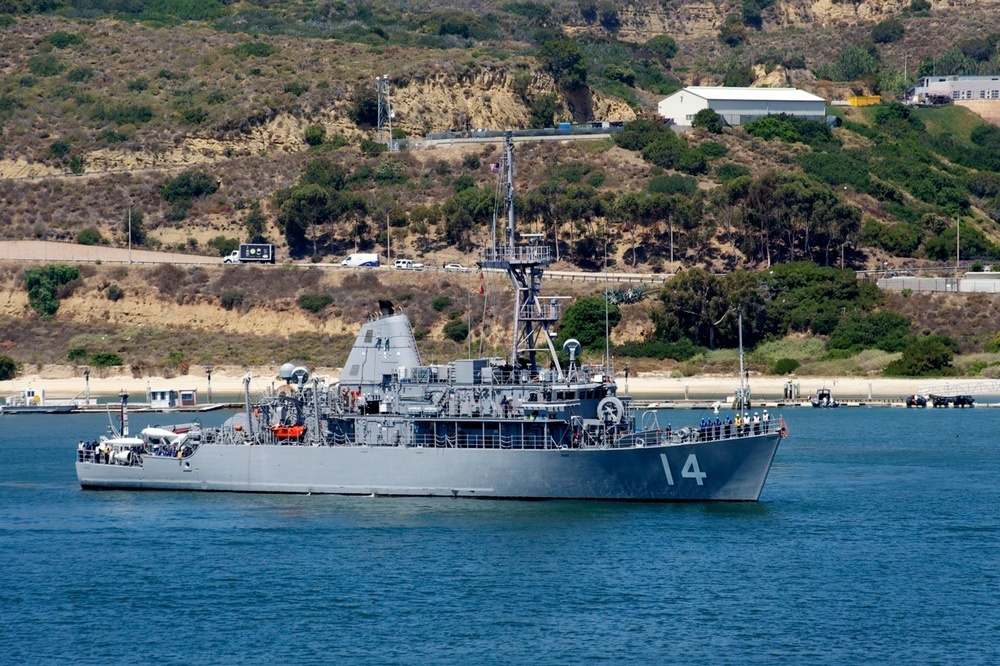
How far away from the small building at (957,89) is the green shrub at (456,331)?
76.9 m

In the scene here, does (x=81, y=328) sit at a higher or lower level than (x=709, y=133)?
lower

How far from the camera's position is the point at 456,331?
4018 inches

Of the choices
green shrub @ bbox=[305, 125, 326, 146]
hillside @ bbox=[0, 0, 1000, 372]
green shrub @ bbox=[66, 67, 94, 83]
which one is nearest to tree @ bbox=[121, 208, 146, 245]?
hillside @ bbox=[0, 0, 1000, 372]

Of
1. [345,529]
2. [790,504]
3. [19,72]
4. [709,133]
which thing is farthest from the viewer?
[19,72]

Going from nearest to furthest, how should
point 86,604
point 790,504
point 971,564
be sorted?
point 86,604 < point 971,564 < point 790,504

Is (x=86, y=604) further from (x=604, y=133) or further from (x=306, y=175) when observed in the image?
(x=604, y=133)

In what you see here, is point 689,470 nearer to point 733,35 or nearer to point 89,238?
point 89,238

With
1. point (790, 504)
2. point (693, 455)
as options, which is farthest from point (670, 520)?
point (790, 504)

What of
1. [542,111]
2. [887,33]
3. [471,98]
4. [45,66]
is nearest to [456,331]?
[542,111]

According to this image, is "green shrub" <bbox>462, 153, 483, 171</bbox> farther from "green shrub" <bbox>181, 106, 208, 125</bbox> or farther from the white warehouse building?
"green shrub" <bbox>181, 106, 208, 125</bbox>

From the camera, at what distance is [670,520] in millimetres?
45375

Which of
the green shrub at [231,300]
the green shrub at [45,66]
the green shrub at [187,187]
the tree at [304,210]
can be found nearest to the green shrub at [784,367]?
the green shrub at [231,300]

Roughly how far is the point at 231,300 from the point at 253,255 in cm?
658

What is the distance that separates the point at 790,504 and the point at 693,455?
5.40 m
